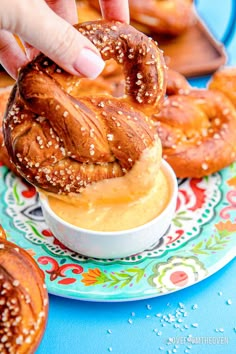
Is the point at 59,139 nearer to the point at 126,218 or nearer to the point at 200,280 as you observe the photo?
the point at 126,218

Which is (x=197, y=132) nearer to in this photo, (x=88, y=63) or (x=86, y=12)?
(x=88, y=63)

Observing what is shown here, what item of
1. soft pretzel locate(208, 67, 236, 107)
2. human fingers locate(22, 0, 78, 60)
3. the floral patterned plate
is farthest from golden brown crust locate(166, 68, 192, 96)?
human fingers locate(22, 0, 78, 60)

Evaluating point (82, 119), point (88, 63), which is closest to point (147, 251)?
point (82, 119)

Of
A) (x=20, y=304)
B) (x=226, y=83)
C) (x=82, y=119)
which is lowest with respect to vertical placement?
(x=226, y=83)

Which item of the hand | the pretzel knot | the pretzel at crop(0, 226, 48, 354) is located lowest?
the pretzel at crop(0, 226, 48, 354)

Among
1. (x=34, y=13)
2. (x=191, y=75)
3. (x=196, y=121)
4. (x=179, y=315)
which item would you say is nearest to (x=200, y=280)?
(x=179, y=315)

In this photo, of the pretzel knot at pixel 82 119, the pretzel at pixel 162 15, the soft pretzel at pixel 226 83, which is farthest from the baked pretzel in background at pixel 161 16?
the pretzel knot at pixel 82 119

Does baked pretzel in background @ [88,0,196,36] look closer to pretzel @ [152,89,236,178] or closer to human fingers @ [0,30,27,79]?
pretzel @ [152,89,236,178]
